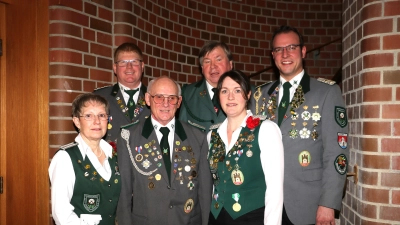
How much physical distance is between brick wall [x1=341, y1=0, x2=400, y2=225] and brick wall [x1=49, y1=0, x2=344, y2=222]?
2087 millimetres

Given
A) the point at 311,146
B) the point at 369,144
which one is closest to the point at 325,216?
the point at 311,146

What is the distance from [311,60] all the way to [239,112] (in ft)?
11.4

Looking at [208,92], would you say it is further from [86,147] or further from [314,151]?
[86,147]

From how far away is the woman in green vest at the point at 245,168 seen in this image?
218 cm

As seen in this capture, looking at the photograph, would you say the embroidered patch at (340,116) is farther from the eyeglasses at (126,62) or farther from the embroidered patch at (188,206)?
the eyeglasses at (126,62)

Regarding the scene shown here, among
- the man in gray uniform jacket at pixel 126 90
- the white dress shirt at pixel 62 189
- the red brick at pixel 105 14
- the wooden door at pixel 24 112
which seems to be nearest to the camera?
the white dress shirt at pixel 62 189

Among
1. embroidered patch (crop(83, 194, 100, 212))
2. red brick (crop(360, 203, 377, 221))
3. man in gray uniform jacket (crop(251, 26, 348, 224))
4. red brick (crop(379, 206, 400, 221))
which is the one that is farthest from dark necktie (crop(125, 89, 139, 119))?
red brick (crop(379, 206, 400, 221))

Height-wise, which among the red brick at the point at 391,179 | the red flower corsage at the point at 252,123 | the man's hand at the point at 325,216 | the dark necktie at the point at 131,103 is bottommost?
the man's hand at the point at 325,216

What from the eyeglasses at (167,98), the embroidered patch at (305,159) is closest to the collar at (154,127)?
the eyeglasses at (167,98)

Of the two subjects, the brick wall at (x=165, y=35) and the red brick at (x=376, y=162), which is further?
the brick wall at (x=165, y=35)

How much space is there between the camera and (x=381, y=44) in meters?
2.37

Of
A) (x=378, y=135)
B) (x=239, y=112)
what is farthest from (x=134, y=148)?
(x=378, y=135)

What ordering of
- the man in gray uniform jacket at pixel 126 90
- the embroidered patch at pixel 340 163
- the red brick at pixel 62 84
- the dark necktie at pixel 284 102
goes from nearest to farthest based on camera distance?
the embroidered patch at pixel 340 163, the dark necktie at pixel 284 102, the red brick at pixel 62 84, the man in gray uniform jacket at pixel 126 90

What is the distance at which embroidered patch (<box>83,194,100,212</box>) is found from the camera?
7.27ft
